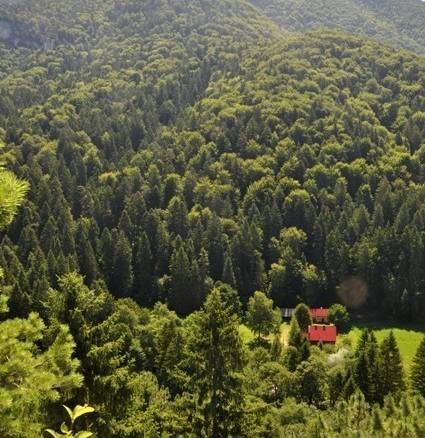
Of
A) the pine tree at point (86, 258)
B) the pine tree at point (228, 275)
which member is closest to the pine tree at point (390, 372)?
the pine tree at point (228, 275)

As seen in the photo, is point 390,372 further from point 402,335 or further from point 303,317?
point 402,335

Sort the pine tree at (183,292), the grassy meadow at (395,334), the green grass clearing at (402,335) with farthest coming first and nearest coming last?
the pine tree at (183,292)
the grassy meadow at (395,334)
the green grass clearing at (402,335)

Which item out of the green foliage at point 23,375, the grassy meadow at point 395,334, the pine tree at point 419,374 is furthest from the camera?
the grassy meadow at point 395,334

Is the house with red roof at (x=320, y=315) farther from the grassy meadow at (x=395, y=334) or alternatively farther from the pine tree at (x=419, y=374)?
the pine tree at (x=419, y=374)

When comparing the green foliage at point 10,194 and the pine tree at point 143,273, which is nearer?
the green foliage at point 10,194

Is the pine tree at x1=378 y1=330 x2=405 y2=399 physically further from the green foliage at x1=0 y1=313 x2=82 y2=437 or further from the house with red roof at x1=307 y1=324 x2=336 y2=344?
the green foliage at x1=0 y1=313 x2=82 y2=437

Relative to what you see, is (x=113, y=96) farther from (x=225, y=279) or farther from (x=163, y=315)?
(x=163, y=315)
